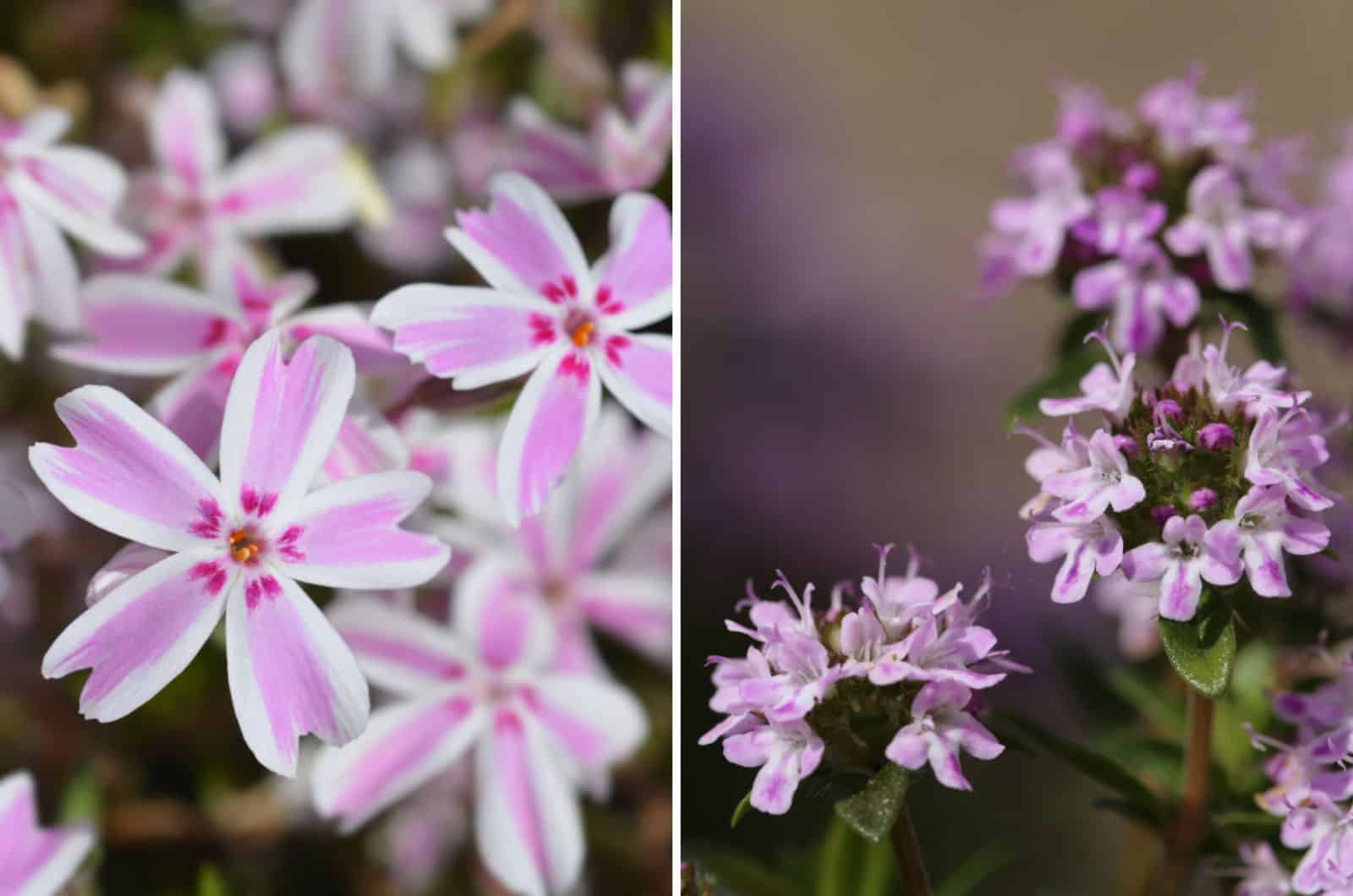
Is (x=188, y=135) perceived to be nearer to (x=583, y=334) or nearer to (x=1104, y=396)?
(x=583, y=334)

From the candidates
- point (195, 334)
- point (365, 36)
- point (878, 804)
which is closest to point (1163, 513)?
point (878, 804)

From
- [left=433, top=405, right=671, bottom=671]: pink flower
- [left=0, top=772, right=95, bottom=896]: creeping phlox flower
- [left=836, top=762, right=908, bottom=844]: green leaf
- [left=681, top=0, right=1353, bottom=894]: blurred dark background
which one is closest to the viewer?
[left=836, top=762, right=908, bottom=844]: green leaf

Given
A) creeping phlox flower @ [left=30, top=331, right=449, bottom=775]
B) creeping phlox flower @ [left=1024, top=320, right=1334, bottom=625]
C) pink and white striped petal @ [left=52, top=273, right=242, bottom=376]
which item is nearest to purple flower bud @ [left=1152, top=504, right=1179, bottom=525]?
creeping phlox flower @ [left=1024, top=320, right=1334, bottom=625]

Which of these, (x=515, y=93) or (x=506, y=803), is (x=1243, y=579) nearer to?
(x=506, y=803)

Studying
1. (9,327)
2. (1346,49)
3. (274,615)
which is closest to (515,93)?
(9,327)

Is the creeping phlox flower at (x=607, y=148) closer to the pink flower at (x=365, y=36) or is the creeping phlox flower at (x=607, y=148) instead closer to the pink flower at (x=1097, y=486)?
the pink flower at (x=365, y=36)

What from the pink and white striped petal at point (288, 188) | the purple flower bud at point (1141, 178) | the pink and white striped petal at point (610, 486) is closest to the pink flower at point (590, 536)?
the pink and white striped petal at point (610, 486)

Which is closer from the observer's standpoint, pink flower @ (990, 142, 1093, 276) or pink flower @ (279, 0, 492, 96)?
pink flower @ (990, 142, 1093, 276)

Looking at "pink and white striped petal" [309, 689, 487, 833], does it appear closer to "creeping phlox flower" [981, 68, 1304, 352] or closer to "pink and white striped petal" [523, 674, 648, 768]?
"pink and white striped petal" [523, 674, 648, 768]
